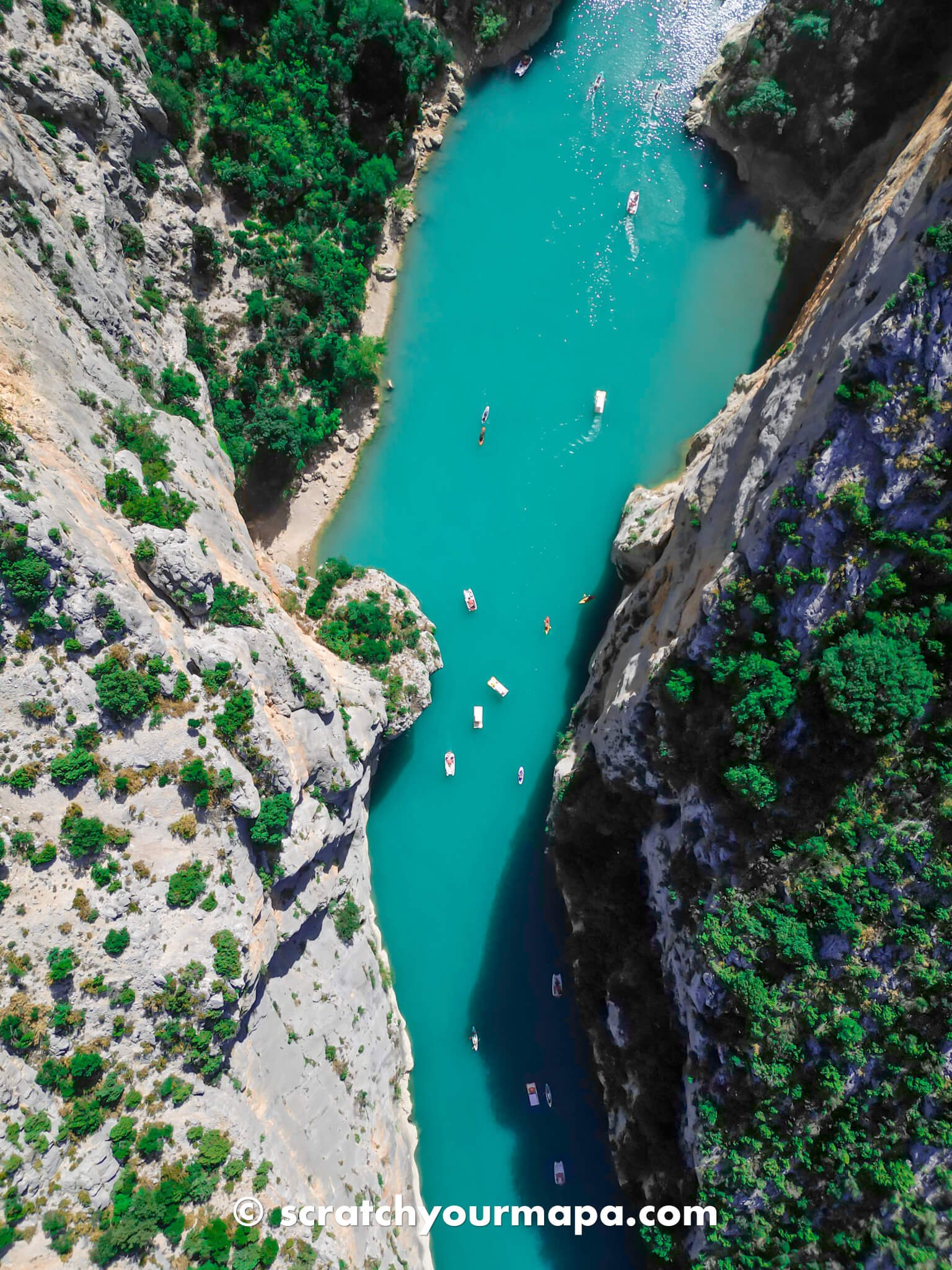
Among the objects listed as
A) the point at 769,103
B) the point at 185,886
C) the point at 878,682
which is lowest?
the point at 185,886

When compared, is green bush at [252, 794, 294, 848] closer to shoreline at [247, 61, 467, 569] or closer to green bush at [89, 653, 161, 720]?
green bush at [89, 653, 161, 720]

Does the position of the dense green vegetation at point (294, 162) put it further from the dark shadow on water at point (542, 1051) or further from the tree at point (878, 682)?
the tree at point (878, 682)

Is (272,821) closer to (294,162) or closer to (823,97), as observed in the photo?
(294,162)

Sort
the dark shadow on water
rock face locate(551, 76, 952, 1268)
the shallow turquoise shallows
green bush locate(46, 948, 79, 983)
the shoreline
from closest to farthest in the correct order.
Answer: rock face locate(551, 76, 952, 1268)
green bush locate(46, 948, 79, 983)
the dark shadow on water
the shallow turquoise shallows
the shoreline

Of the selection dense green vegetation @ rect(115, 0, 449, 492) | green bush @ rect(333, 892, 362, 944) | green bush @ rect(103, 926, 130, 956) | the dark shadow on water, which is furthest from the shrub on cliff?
green bush @ rect(103, 926, 130, 956)

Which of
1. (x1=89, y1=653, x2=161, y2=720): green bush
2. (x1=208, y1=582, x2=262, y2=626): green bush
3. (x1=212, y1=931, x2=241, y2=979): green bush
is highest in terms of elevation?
(x1=208, y1=582, x2=262, y2=626): green bush

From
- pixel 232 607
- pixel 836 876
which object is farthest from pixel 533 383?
pixel 836 876

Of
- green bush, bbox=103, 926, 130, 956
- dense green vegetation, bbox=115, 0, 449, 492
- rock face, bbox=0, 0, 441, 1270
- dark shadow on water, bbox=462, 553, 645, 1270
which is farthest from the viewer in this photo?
dark shadow on water, bbox=462, 553, 645, 1270
